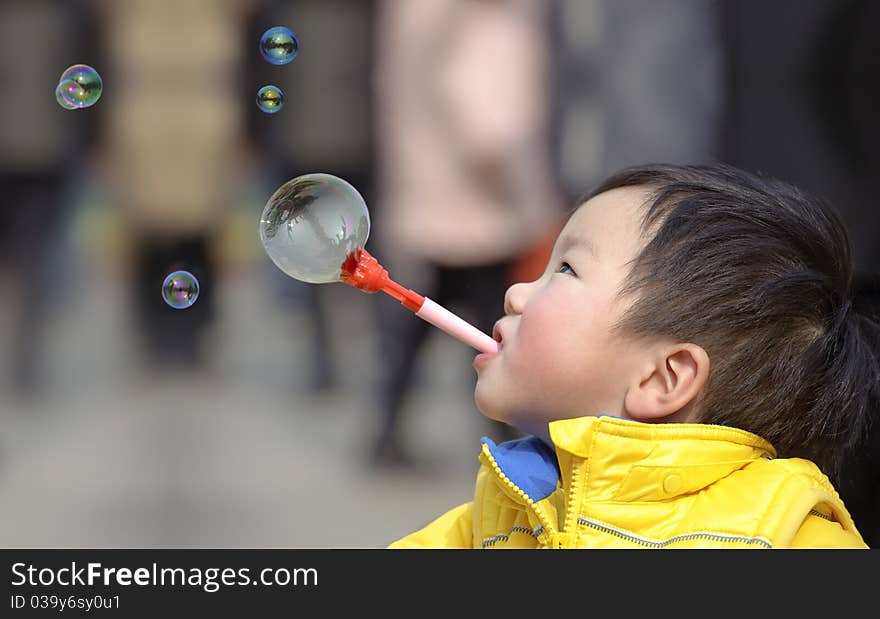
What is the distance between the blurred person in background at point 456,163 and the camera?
7.76 ft

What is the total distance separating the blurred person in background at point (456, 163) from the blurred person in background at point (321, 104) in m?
0.13

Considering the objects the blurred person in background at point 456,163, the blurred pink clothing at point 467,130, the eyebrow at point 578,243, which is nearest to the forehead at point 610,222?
the eyebrow at point 578,243

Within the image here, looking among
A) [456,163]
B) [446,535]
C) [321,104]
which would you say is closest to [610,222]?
[446,535]

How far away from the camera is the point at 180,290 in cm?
127

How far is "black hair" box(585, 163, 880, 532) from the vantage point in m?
0.97

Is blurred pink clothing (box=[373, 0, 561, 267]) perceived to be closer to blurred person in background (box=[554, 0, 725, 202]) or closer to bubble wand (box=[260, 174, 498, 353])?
blurred person in background (box=[554, 0, 725, 202])

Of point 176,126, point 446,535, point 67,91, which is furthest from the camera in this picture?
point 176,126

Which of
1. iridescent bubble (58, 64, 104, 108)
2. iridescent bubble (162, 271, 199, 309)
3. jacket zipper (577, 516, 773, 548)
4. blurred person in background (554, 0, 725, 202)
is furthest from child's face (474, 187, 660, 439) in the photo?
blurred person in background (554, 0, 725, 202)

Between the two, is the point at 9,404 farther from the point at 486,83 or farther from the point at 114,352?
the point at 486,83

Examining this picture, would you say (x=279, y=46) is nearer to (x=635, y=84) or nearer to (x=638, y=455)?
(x=638, y=455)

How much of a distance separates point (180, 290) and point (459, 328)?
386 millimetres

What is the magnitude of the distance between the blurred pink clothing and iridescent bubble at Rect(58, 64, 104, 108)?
3.34ft

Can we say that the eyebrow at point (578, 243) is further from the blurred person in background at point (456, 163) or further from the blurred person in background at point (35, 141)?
the blurred person in background at point (35, 141)
